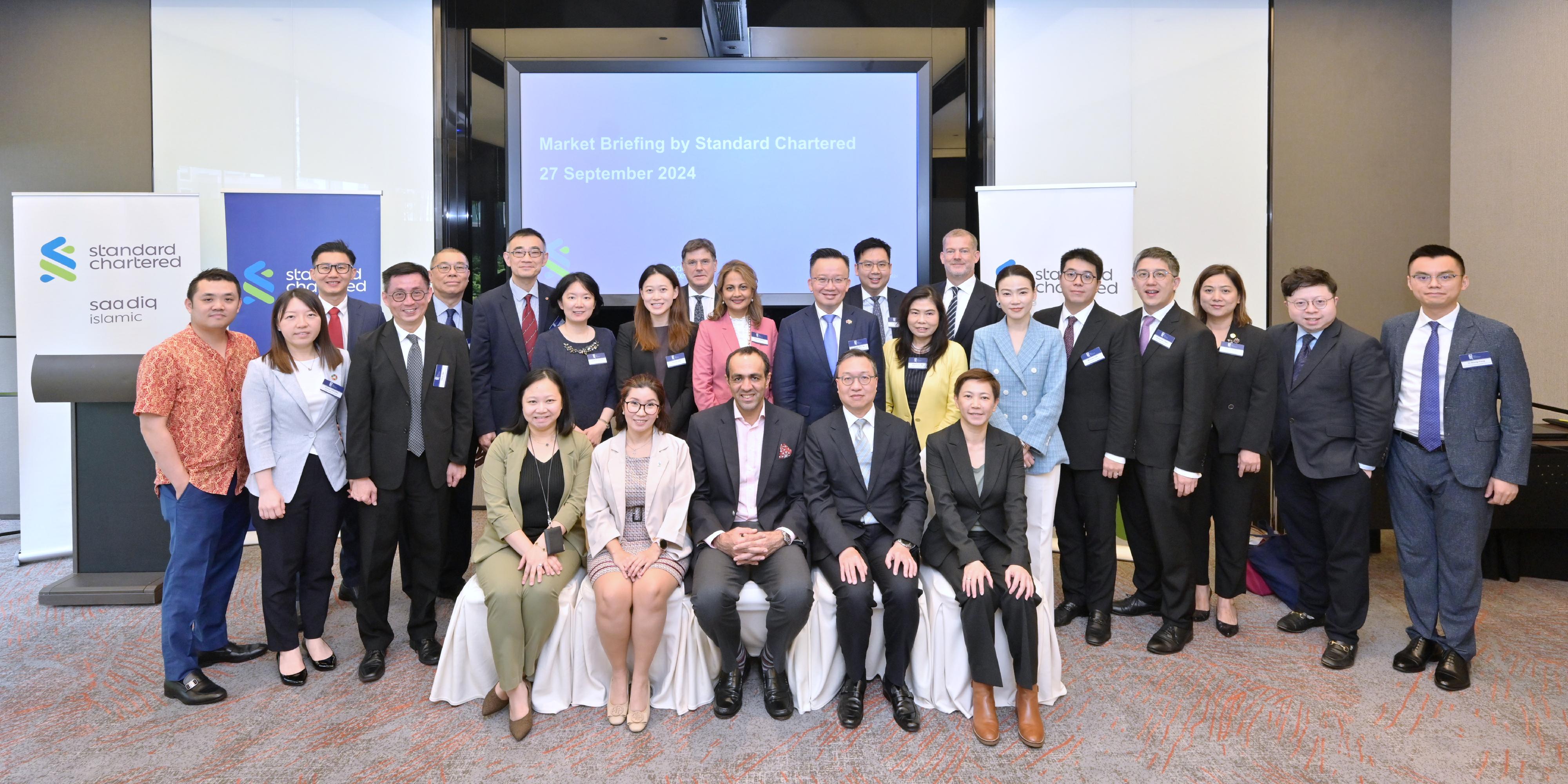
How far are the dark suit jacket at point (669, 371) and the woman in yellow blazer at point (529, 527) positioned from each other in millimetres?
592

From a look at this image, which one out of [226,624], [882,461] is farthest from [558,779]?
[226,624]

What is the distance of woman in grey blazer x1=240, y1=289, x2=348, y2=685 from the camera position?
294 centimetres

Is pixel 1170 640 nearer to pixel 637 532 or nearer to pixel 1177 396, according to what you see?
pixel 1177 396

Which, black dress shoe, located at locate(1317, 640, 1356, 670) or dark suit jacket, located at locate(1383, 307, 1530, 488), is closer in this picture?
dark suit jacket, located at locate(1383, 307, 1530, 488)

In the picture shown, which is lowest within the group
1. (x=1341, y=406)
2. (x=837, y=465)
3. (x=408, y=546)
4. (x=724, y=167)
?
(x=408, y=546)

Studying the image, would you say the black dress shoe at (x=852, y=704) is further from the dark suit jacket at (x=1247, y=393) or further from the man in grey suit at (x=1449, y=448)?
the man in grey suit at (x=1449, y=448)

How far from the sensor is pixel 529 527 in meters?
3.05

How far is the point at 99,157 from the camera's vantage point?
17.8 feet

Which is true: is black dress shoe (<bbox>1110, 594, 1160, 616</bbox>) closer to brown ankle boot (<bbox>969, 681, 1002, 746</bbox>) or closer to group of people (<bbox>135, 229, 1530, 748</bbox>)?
group of people (<bbox>135, 229, 1530, 748</bbox>)

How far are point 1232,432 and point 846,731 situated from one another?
2157mm

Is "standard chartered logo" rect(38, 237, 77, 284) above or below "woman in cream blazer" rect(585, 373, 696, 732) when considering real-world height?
above

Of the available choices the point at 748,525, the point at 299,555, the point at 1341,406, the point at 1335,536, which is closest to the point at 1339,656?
the point at 1335,536

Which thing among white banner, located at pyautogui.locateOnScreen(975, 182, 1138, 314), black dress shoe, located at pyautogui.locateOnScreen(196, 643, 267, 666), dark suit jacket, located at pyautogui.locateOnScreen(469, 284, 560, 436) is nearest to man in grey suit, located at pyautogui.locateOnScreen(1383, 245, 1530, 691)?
white banner, located at pyautogui.locateOnScreen(975, 182, 1138, 314)

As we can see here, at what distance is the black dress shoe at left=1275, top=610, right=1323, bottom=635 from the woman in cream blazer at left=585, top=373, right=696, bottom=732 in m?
2.67
